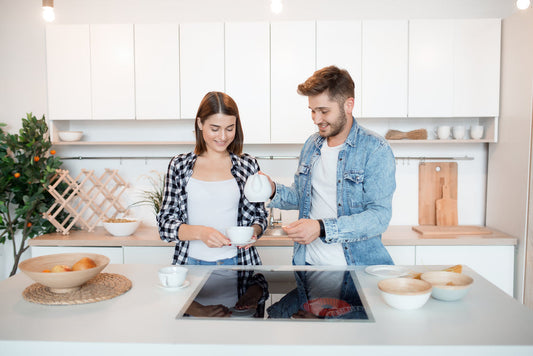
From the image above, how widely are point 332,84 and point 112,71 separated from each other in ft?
6.13

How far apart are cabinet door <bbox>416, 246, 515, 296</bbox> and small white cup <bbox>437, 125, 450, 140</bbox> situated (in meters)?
0.81

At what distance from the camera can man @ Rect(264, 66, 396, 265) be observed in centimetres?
166

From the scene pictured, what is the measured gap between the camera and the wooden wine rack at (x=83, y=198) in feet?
9.66

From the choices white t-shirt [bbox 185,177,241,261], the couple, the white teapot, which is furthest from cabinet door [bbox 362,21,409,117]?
the white teapot

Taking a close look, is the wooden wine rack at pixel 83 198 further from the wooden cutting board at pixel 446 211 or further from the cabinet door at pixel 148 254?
the wooden cutting board at pixel 446 211

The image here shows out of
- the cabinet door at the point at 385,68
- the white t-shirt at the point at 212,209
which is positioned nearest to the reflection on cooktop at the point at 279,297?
the white t-shirt at the point at 212,209

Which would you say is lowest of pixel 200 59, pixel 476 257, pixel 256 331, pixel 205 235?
pixel 476 257

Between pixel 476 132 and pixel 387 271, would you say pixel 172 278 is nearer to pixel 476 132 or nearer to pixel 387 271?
pixel 387 271

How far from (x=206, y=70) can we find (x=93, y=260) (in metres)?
1.83

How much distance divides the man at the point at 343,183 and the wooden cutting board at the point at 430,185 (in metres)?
1.58

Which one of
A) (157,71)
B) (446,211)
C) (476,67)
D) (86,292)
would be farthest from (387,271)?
(157,71)

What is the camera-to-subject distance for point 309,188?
1.93 metres

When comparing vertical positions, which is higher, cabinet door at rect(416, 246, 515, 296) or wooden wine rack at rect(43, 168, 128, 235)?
wooden wine rack at rect(43, 168, 128, 235)

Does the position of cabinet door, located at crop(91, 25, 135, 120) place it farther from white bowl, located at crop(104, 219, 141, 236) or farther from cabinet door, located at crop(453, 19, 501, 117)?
cabinet door, located at crop(453, 19, 501, 117)
